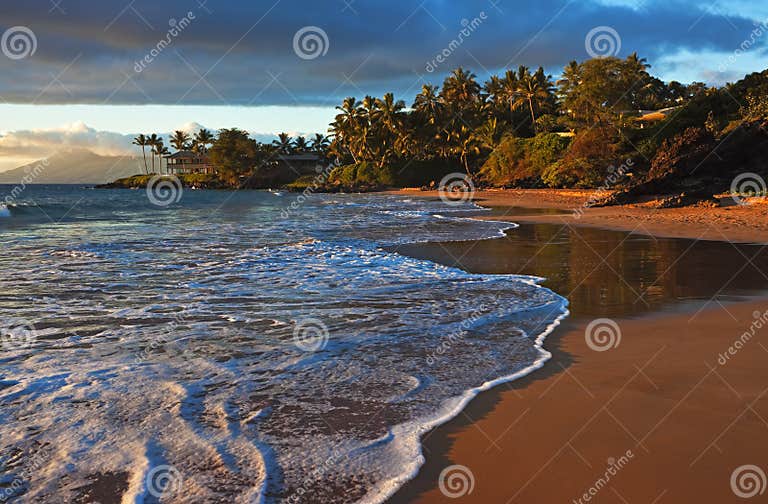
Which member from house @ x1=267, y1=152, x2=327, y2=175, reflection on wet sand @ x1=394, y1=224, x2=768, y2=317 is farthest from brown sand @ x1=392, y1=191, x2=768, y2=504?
house @ x1=267, y1=152, x2=327, y2=175

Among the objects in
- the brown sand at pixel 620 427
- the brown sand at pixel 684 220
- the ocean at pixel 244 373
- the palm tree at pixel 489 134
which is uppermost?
the palm tree at pixel 489 134

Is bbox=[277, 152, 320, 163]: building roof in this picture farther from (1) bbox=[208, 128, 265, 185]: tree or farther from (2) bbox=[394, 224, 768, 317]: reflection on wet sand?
(2) bbox=[394, 224, 768, 317]: reflection on wet sand

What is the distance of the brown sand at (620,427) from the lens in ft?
11.1

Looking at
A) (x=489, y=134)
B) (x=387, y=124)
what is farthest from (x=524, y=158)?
(x=387, y=124)

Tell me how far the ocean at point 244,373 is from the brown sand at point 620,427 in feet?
1.10

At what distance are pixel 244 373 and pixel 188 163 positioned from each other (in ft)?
463

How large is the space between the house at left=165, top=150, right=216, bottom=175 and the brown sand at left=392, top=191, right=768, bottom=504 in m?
132

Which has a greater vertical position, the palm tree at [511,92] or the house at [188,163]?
the palm tree at [511,92]

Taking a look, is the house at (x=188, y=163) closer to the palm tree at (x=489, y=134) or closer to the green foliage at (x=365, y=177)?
the green foliage at (x=365, y=177)

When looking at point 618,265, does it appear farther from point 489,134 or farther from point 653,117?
point 489,134

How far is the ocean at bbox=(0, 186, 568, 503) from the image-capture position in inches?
142

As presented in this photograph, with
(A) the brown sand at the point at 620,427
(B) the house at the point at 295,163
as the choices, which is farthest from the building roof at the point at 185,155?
(A) the brown sand at the point at 620,427

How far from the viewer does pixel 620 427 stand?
4.16 m

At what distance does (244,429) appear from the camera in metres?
4.23
